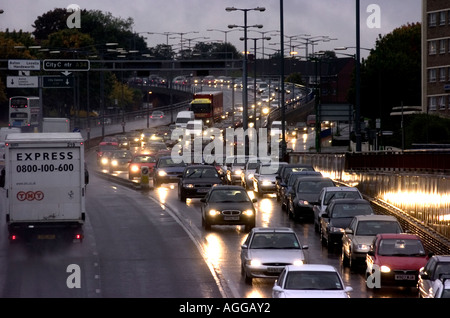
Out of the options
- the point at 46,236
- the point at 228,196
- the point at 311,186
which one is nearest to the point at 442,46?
the point at 311,186

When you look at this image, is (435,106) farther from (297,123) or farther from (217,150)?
(297,123)

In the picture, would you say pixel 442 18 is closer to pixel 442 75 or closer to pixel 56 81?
pixel 442 75

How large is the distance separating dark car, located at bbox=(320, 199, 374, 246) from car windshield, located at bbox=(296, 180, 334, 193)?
6.58 metres

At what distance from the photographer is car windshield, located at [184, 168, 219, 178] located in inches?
1998

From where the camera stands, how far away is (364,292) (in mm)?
26125

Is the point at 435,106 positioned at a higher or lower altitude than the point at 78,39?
lower

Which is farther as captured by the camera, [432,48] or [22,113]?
[432,48]

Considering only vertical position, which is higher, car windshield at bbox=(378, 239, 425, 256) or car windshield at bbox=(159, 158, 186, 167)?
car windshield at bbox=(159, 158, 186, 167)

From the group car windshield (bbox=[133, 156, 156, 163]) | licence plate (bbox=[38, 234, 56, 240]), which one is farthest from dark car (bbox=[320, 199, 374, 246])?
car windshield (bbox=[133, 156, 156, 163])

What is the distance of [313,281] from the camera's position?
2162 cm

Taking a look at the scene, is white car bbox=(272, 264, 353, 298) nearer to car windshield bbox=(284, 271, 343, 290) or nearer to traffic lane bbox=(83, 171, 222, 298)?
car windshield bbox=(284, 271, 343, 290)

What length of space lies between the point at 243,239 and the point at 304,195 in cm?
641
